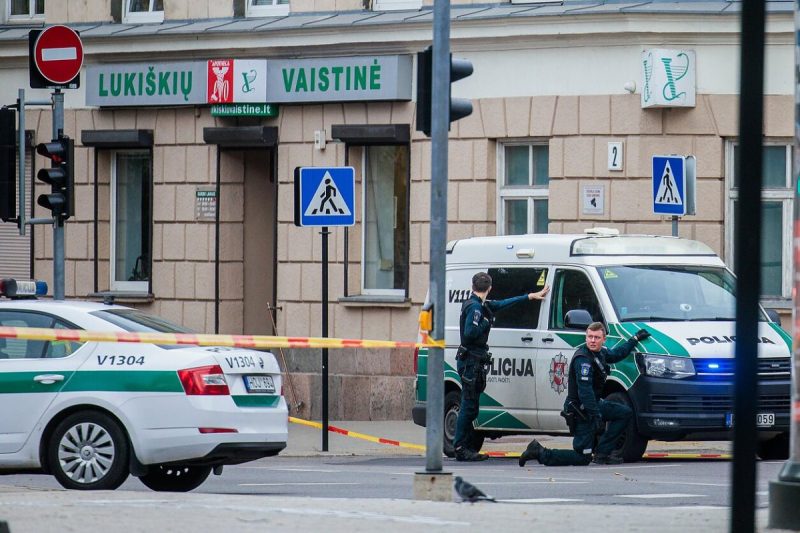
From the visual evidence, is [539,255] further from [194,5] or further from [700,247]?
[194,5]

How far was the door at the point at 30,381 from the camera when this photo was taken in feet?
41.3

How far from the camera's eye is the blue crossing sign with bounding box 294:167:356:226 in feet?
60.2

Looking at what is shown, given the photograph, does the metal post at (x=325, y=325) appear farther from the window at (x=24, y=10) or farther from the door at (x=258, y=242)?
the window at (x=24, y=10)

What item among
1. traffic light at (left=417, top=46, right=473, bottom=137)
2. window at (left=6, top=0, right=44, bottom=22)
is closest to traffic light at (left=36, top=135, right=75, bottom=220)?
traffic light at (left=417, top=46, right=473, bottom=137)

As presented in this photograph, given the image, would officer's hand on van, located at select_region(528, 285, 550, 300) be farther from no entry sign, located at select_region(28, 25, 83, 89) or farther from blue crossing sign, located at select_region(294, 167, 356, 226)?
no entry sign, located at select_region(28, 25, 83, 89)

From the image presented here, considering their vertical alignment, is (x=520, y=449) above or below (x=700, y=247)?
below

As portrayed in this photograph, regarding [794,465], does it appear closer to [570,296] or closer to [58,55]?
[570,296]

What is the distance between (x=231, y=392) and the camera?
12609mm

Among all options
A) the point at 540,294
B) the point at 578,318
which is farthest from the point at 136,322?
the point at 540,294

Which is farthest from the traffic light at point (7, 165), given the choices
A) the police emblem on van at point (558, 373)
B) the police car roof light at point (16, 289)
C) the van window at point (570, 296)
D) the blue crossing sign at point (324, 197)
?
the police emblem on van at point (558, 373)

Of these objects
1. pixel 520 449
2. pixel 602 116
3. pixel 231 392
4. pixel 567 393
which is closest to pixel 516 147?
pixel 602 116

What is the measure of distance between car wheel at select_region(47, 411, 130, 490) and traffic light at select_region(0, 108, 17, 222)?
5227 millimetres

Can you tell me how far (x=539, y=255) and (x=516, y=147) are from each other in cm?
608

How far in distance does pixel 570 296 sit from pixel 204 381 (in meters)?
5.24
